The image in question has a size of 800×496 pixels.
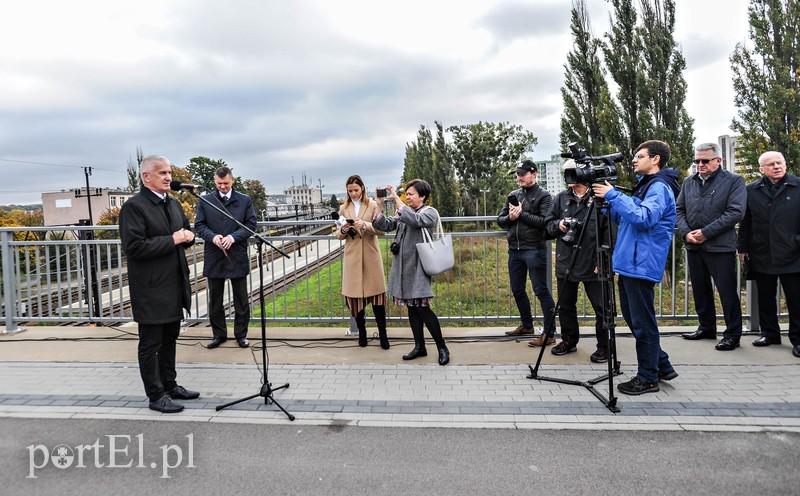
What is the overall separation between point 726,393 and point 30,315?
26.6 feet

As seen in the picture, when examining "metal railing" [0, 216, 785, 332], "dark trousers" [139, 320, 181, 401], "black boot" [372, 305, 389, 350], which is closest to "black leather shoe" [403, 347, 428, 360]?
"black boot" [372, 305, 389, 350]

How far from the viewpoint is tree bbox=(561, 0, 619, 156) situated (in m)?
20.5

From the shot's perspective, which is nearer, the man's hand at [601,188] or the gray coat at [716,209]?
the man's hand at [601,188]

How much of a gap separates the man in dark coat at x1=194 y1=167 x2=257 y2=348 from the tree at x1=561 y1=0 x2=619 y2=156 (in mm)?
16639

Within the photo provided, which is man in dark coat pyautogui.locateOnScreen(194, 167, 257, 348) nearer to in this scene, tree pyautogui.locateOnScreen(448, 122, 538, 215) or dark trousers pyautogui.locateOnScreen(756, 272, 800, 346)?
dark trousers pyautogui.locateOnScreen(756, 272, 800, 346)

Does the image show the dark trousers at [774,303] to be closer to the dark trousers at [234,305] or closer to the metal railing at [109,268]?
the metal railing at [109,268]

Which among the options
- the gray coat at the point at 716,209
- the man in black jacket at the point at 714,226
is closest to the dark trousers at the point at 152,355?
the man in black jacket at the point at 714,226

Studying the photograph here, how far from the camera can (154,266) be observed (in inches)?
167

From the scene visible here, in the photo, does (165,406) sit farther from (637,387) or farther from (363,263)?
(637,387)

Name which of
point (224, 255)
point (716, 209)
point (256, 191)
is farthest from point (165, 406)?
point (256, 191)

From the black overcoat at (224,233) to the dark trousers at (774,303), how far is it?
568 centimetres

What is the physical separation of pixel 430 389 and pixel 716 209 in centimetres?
354

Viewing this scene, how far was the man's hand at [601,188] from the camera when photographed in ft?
13.0

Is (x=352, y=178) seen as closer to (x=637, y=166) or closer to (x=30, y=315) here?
(x=637, y=166)
